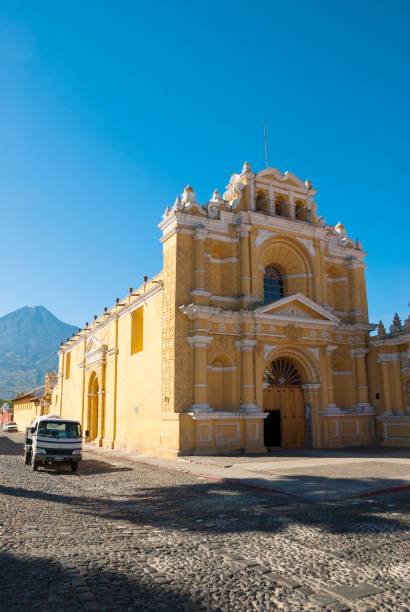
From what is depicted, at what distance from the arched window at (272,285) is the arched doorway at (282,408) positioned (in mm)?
3223

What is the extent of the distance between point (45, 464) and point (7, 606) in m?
12.1

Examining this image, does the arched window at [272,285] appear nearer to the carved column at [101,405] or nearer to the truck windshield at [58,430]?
the truck windshield at [58,430]

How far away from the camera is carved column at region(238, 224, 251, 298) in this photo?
20516 mm

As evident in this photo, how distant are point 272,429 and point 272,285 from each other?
6.94 m

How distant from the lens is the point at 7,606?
13.9ft

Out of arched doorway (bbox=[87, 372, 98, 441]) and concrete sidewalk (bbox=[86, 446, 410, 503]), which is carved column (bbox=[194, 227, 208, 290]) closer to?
concrete sidewalk (bbox=[86, 446, 410, 503])

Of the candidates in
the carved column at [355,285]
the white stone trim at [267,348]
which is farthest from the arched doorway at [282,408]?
the carved column at [355,285]

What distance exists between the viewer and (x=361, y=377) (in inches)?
914

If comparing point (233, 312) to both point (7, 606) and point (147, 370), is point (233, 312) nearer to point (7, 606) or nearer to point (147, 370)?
point (147, 370)

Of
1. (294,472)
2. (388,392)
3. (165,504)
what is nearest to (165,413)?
(294,472)

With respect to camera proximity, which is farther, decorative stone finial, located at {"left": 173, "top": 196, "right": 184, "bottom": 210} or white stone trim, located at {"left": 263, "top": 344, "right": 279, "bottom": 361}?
white stone trim, located at {"left": 263, "top": 344, "right": 279, "bottom": 361}

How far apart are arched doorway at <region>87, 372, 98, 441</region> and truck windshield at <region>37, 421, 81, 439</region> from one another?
14502 mm

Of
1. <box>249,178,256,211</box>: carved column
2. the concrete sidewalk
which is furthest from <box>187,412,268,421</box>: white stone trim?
<box>249,178,256,211</box>: carved column

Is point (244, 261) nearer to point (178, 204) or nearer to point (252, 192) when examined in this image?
point (252, 192)
